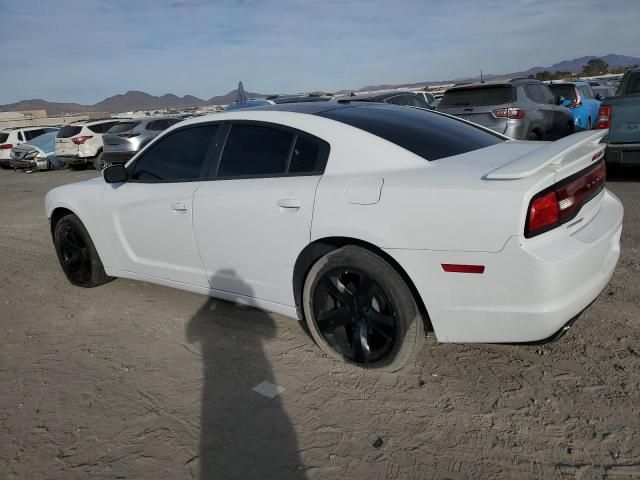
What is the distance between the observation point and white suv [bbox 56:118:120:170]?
1658cm

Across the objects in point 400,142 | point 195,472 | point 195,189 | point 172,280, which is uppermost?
point 400,142

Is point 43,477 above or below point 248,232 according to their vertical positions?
below

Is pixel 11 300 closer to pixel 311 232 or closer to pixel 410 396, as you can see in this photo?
pixel 311 232

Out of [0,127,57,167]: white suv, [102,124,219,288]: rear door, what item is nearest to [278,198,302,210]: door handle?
[102,124,219,288]: rear door

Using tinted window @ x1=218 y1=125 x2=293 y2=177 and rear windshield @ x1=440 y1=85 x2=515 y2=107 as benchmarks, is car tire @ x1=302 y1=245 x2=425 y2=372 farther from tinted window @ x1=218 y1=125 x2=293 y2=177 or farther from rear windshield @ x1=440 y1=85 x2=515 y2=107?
rear windshield @ x1=440 y1=85 x2=515 y2=107

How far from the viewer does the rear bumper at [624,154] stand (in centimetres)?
739

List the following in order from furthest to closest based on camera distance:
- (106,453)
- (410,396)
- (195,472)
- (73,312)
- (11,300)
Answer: (11,300) < (73,312) < (410,396) < (106,453) < (195,472)

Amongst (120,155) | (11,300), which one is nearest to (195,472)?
(11,300)

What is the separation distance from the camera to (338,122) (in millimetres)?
3207

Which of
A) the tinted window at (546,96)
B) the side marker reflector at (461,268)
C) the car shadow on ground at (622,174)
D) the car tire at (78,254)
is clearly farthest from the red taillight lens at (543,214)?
the tinted window at (546,96)

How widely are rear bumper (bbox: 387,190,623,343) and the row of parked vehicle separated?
1327cm

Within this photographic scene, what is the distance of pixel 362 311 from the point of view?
299cm

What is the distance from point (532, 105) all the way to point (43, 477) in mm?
9038

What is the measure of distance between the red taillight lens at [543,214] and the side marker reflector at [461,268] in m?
0.27
